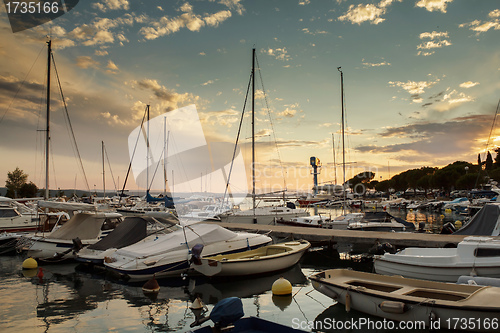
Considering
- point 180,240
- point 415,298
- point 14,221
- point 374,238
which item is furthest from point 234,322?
point 14,221

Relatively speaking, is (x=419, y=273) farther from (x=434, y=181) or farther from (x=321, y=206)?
(x=434, y=181)

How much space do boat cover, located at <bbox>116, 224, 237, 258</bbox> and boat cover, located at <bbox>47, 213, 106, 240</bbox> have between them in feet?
12.7

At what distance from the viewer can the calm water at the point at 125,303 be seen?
939cm

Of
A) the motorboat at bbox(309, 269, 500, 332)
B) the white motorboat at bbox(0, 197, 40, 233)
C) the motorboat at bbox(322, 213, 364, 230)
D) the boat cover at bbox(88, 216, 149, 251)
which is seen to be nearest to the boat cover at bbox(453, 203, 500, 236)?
the motorboat at bbox(322, 213, 364, 230)

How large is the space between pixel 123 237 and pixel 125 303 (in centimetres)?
A: 533

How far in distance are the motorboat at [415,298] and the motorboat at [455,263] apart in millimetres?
2711

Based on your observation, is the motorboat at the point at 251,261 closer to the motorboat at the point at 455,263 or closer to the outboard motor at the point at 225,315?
the motorboat at the point at 455,263

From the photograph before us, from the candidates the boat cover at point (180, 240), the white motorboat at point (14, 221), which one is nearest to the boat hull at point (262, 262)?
the boat cover at point (180, 240)

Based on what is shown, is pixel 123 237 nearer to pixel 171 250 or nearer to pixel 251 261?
pixel 171 250

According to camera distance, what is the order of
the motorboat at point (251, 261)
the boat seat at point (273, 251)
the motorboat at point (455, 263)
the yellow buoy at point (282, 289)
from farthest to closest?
the boat seat at point (273, 251)
the motorboat at point (251, 261)
the yellow buoy at point (282, 289)
the motorboat at point (455, 263)

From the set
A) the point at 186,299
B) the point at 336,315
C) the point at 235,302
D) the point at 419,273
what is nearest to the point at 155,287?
the point at 186,299

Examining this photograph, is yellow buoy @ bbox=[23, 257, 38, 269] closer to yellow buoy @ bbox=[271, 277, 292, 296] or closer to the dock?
yellow buoy @ bbox=[271, 277, 292, 296]

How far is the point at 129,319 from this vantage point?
32.0 ft

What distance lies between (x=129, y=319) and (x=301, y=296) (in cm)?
561
